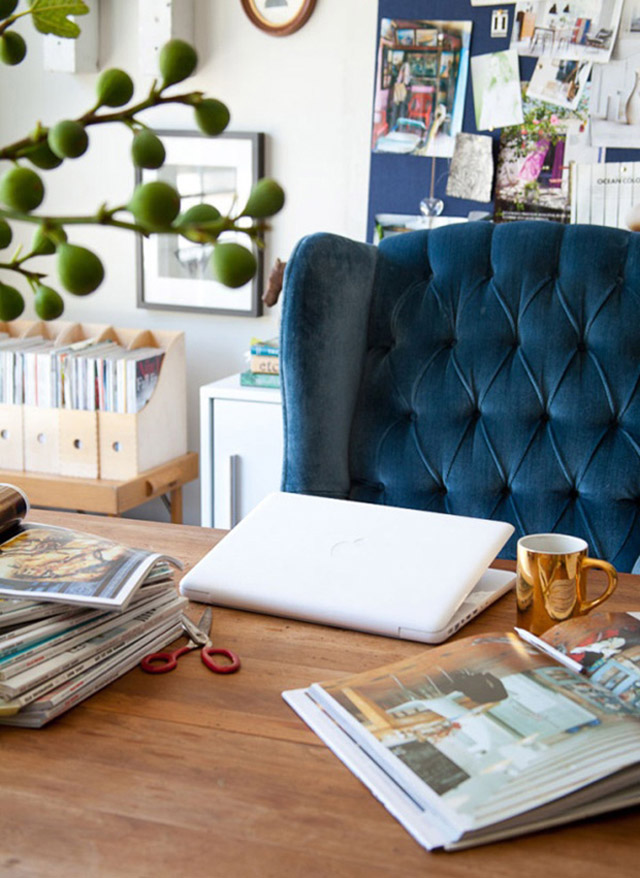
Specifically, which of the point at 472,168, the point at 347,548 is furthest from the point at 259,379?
the point at 347,548

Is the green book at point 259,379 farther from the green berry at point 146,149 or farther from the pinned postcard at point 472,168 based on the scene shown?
the green berry at point 146,149

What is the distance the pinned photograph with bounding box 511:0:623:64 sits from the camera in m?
2.50

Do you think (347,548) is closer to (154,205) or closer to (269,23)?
(154,205)

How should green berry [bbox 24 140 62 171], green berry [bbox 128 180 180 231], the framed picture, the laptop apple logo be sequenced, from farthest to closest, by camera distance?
the framed picture → the laptop apple logo → green berry [bbox 24 140 62 171] → green berry [bbox 128 180 180 231]

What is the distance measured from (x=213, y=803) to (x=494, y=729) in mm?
219

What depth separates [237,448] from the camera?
2.48 metres

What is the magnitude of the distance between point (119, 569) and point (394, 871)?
42 centimetres

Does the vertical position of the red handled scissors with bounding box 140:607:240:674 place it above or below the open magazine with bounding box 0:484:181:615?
below

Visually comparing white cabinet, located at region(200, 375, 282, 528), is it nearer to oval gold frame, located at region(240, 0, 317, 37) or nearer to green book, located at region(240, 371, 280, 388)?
green book, located at region(240, 371, 280, 388)

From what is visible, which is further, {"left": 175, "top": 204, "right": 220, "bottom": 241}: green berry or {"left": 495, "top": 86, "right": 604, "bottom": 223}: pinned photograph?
{"left": 495, "top": 86, "right": 604, "bottom": 223}: pinned photograph

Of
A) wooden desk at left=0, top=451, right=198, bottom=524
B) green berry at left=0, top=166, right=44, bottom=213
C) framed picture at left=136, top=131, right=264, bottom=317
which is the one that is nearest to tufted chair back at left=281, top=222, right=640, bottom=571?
wooden desk at left=0, top=451, right=198, bottom=524

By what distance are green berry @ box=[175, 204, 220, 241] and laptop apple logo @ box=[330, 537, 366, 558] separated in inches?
29.9

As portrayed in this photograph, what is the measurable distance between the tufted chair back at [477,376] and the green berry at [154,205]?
4.44 ft

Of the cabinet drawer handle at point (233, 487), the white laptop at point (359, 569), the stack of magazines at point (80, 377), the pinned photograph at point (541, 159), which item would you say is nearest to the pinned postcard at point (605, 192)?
the pinned photograph at point (541, 159)
